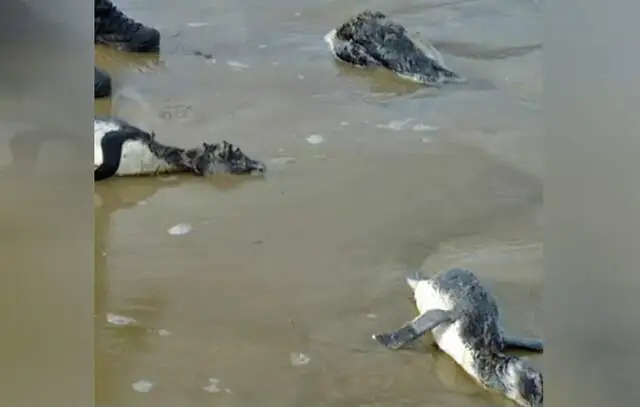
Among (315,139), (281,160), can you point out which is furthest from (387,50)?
(281,160)

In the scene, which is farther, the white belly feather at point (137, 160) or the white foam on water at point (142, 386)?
the white belly feather at point (137, 160)

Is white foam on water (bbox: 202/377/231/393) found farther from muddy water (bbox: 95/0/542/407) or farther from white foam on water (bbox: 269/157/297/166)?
white foam on water (bbox: 269/157/297/166)

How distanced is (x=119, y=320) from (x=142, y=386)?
18 centimetres

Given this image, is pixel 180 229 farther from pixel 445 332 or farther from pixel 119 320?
pixel 445 332

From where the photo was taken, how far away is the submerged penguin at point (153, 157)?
1.77 metres

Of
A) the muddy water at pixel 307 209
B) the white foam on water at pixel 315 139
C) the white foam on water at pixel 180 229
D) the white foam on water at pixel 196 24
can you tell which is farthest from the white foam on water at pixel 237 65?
the white foam on water at pixel 180 229

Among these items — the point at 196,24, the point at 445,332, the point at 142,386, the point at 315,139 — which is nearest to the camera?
the point at 142,386

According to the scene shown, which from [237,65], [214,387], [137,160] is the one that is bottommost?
[214,387]

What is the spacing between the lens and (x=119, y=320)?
1341mm

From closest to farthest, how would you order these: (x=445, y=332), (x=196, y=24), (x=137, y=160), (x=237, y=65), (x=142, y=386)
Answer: (x=142, y=386), (x=445, y=332), (x=137, y=160), (x=237, y=65), (x=196, y=24)

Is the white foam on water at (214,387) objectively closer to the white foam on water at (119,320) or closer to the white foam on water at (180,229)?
the white foam on water at (119,320)

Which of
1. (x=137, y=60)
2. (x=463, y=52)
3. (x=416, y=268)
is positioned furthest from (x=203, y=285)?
(x=463, y=52)

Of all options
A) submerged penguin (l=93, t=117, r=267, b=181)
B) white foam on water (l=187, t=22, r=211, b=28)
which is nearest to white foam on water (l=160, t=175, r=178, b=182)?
submerged penguin (l=93, t=117, r=267, b=181)

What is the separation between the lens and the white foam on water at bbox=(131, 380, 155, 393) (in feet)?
3.89
